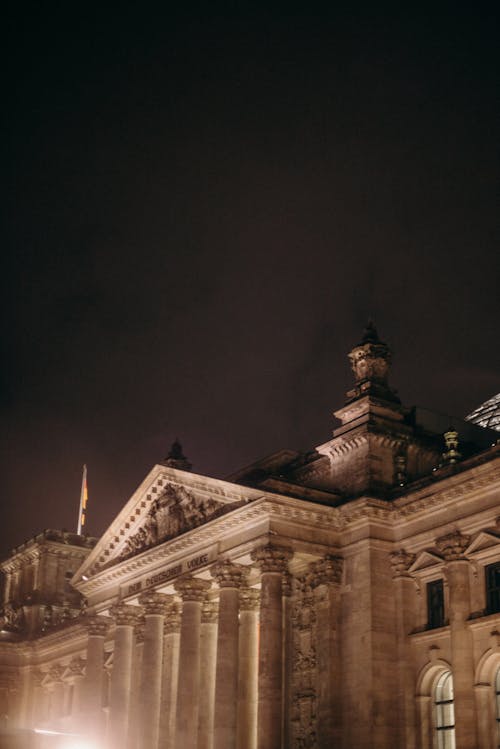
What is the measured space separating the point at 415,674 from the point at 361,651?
2.44 meters

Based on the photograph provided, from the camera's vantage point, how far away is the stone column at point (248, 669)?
46938 millimetres

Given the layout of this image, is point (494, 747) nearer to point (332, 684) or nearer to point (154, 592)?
point (332, 684)

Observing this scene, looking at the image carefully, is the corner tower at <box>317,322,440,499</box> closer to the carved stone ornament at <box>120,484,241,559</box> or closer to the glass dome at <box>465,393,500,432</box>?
the carved stone ornament at <box>120,484,241,559</box>

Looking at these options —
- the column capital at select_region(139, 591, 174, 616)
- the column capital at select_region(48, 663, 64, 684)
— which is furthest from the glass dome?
the column capital at select_region(48, 663, 64, 684)

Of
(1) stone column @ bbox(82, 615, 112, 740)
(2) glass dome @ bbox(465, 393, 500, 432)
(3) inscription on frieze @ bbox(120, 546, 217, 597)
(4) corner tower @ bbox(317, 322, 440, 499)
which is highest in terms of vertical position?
(2) glass dome @ bbox(465, 393, 500, 432)

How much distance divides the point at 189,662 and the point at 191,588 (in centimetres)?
351

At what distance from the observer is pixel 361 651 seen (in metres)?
43.8

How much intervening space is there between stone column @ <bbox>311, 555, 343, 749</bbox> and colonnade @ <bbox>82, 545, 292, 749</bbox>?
2.20 m

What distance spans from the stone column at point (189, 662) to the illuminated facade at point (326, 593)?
0.09 meters

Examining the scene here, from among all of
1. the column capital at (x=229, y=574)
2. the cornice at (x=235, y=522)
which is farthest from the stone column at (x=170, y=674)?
the column capital at (x=229, y=574)

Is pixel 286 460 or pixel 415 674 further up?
pixel 286 460

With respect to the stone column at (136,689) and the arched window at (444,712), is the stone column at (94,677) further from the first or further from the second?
the arched window at (444,712)

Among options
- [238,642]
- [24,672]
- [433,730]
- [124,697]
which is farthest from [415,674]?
[24,672]

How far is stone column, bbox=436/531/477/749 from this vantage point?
3919cm
